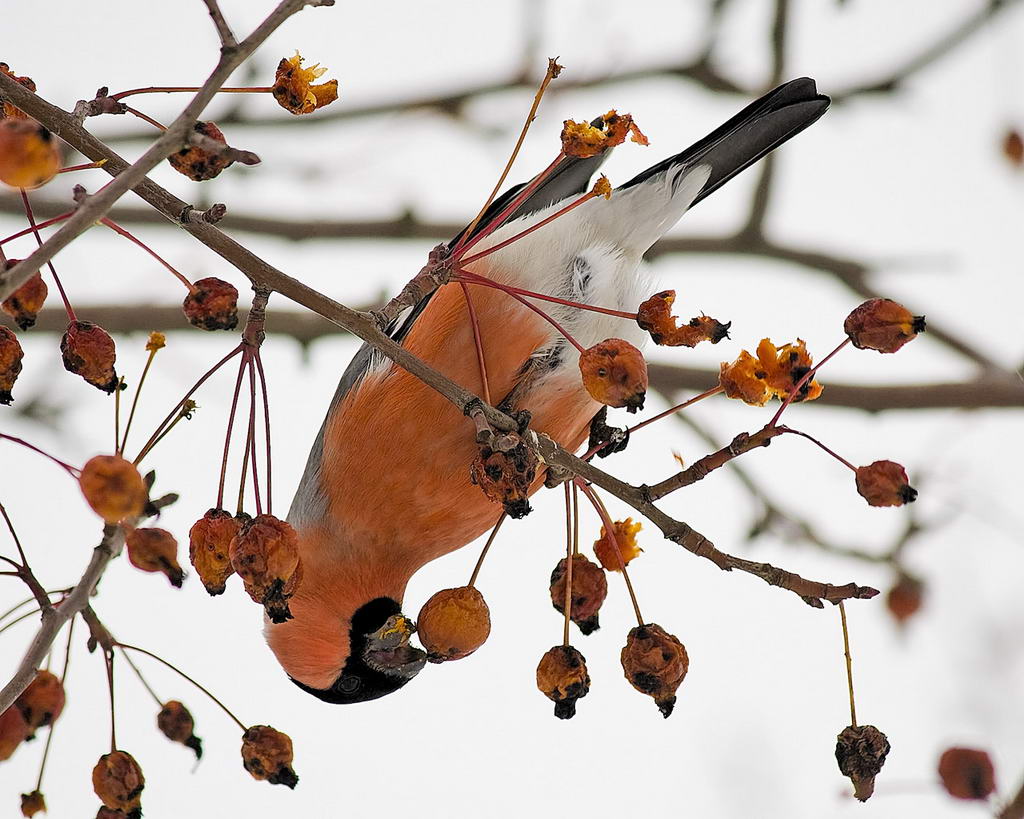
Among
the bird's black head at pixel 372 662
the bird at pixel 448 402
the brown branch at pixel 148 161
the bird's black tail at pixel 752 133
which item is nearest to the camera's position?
Answer: the brown branch at pixel 148 161

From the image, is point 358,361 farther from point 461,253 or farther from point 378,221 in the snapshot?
point 461,253

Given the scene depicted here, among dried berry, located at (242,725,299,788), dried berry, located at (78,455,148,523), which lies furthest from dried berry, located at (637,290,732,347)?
dried berry, located at (242,725,299,788)

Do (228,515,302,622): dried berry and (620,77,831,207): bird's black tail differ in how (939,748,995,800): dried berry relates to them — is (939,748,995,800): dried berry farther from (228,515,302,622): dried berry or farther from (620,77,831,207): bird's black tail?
(620,77,831,207): bird's black tail

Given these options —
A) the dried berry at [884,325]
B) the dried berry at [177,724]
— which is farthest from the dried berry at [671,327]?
the dried berry at [177,724]

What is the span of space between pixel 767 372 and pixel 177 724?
3.69 ft

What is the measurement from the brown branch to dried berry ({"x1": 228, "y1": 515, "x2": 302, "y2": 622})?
54 centimetres

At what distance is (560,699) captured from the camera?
1.81 metres

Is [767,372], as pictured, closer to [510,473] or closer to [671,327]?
[671,327]

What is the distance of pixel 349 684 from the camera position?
3217 millimetres

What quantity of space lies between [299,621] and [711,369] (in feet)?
4.57

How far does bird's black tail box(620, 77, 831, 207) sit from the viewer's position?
9.50 ft

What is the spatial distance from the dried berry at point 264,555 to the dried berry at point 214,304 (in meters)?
0.29

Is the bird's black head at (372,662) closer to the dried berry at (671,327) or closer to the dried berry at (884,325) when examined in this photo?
the dried berry at (671,327)

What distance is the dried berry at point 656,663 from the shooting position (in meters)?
1.71
